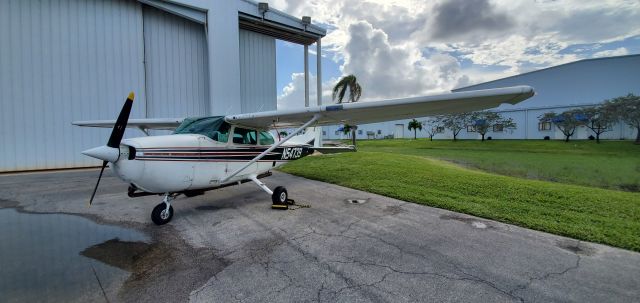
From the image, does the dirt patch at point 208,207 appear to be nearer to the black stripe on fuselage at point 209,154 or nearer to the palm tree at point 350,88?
the black stripe on fuselage at point 209,154

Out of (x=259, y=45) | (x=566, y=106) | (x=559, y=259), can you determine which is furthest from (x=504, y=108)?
(x=559, y=259)

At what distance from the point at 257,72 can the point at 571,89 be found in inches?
2218

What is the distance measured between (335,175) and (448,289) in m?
7.48

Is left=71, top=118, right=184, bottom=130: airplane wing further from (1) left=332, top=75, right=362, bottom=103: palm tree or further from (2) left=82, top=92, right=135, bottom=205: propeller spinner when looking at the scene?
(1) left=332, top=75, right=362, bottom=103: palm tree

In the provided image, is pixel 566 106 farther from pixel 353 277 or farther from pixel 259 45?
pixel 353 277

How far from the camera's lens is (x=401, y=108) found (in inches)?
206

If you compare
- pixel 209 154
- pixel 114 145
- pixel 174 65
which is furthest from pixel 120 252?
pixel 174 65

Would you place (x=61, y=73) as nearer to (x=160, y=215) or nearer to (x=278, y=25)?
(x=278, y=25)

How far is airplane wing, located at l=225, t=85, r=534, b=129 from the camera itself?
4188 mm

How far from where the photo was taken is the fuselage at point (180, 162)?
13.8 feet

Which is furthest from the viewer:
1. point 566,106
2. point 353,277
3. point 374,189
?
point 566,106

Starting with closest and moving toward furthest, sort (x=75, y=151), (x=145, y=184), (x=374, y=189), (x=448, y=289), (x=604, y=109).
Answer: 1. (x=448, y=289)
2. (x=145, y=184)
3. (x=374, y=189)
4. (x=75, y=151)
5. (x=604, y=109)

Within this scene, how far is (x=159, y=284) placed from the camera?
2.89 metres

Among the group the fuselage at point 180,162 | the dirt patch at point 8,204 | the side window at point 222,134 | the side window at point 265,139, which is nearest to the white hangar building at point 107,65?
the side window at point 265,139
